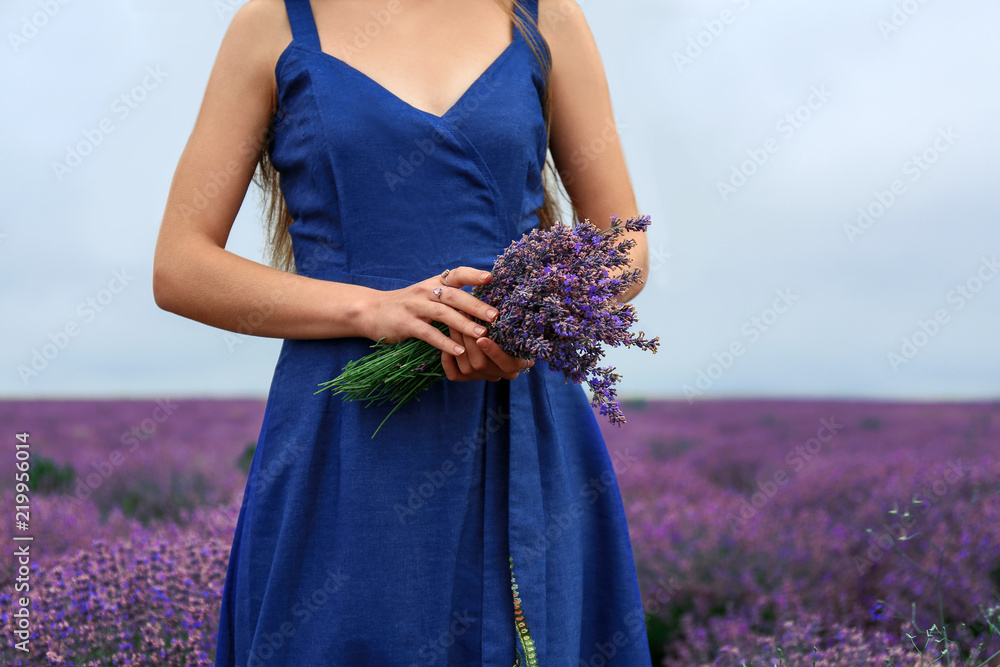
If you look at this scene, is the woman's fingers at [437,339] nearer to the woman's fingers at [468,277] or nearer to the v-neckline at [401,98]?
the woman's fingers at [468,277]

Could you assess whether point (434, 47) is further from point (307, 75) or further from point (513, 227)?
point (513, 227)

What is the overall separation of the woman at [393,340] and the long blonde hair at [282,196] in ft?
0.05

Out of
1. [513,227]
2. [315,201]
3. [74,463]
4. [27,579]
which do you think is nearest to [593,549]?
[513,227]

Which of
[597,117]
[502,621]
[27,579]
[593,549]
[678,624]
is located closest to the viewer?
[502,621]

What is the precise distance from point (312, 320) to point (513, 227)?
15.4 inches

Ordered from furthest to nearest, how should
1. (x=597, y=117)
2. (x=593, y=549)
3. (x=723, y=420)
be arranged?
(x=723, y=420) < (x=597, y=117) < (x=593, y=549)

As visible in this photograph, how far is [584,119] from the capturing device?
1.54 meters

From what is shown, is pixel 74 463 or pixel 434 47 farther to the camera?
pixel 74 463

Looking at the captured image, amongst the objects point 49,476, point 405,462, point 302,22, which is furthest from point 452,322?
point 49,476

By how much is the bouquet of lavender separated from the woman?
0.07 metres

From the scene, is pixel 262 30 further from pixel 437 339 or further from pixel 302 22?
pixel 437 339

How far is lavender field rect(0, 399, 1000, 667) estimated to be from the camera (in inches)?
87.0

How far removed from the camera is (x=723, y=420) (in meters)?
6.45

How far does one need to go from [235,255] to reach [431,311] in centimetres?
44
